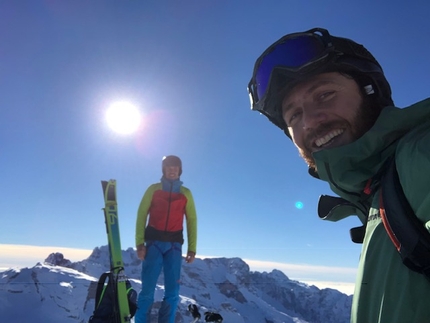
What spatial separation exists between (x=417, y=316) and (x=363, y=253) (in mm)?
303

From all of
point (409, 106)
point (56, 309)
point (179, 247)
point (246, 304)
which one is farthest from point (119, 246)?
point (246, 304)

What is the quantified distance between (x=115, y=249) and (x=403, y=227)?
5545 mm

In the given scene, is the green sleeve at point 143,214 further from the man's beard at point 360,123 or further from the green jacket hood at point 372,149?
the green jacket hood at point 372,149

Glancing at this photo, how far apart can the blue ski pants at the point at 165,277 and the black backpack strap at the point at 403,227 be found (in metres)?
4.76

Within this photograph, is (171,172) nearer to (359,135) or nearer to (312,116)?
(312,116)

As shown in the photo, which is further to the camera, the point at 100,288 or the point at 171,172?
the point at 171,172

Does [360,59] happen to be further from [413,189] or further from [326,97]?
[413,189]

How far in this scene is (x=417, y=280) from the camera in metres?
0.88

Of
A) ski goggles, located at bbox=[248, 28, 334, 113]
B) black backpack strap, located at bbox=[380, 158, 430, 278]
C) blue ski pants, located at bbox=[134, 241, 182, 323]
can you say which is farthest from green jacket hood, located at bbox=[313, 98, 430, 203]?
blue ski pants, located at bbox=[134, 241, 182, 323]

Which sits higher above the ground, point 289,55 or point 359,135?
point 289,55

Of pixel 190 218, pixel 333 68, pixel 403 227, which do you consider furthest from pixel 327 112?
pixel 190 218

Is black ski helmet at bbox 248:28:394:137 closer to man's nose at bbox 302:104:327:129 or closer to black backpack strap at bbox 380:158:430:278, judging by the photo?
man's nose at bbox 302:104:327:129

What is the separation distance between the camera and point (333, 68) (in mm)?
1883

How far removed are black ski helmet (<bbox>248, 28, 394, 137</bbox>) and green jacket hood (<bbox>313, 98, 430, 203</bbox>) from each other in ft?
1.87
